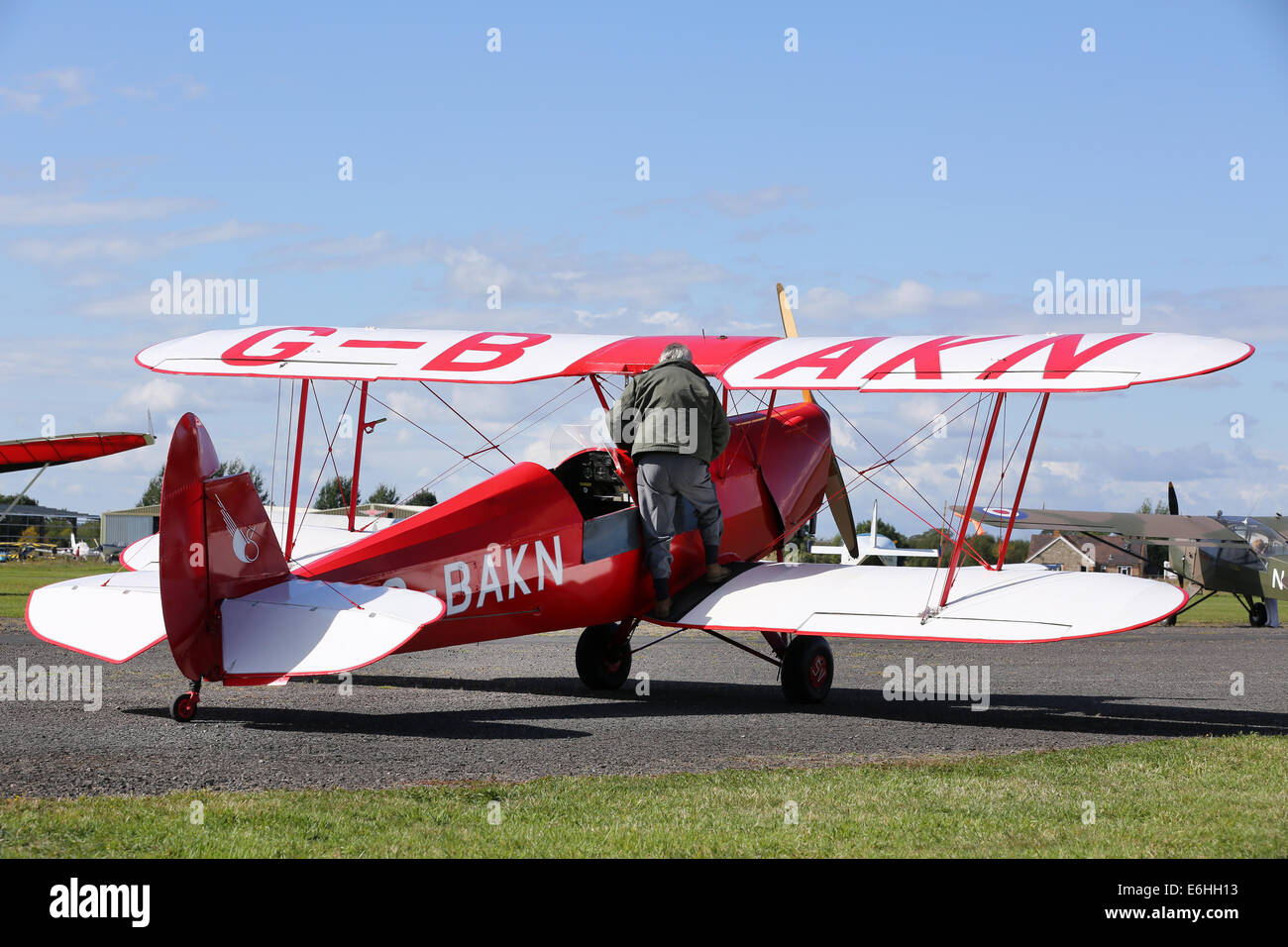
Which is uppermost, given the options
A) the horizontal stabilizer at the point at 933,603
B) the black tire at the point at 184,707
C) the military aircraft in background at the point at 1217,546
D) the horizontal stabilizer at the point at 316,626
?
the horizontal stabilizer at the point at 316,626

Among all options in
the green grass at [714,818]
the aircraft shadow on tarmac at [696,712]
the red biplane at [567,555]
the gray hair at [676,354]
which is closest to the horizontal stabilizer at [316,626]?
the red biplane at [567,555]

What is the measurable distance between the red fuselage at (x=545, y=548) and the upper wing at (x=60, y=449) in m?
17.3

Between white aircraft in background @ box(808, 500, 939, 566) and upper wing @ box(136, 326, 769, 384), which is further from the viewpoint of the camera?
white aircraft in background @ box(808, 500, 939, 566)

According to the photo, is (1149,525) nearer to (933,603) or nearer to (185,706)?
(933,603)

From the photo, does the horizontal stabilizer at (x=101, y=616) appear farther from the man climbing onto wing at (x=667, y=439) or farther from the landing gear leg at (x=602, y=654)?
the landing gear leg at (x=602, y=654)

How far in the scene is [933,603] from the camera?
938 centimetres

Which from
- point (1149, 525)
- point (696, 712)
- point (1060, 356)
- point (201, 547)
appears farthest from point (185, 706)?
point (1149, 525)

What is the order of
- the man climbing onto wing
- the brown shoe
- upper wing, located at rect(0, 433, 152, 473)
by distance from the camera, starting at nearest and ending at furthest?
the man climbing onto wing → the brown shoe → upper wing, located at rect(0, 433, 152, 473)

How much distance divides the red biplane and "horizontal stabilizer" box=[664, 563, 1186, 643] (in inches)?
0.9

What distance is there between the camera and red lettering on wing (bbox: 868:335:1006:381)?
29.7 ft

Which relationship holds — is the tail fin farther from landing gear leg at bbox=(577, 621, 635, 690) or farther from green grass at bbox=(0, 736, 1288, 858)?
landing gear leg at bbox=(577, 621, 635, 690)

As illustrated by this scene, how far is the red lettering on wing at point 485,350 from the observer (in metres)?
10.4

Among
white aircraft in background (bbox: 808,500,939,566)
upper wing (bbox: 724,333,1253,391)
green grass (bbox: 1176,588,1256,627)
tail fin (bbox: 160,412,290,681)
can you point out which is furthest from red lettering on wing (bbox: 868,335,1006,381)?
white aircraft in background (bbox: 808,500,939,566)
